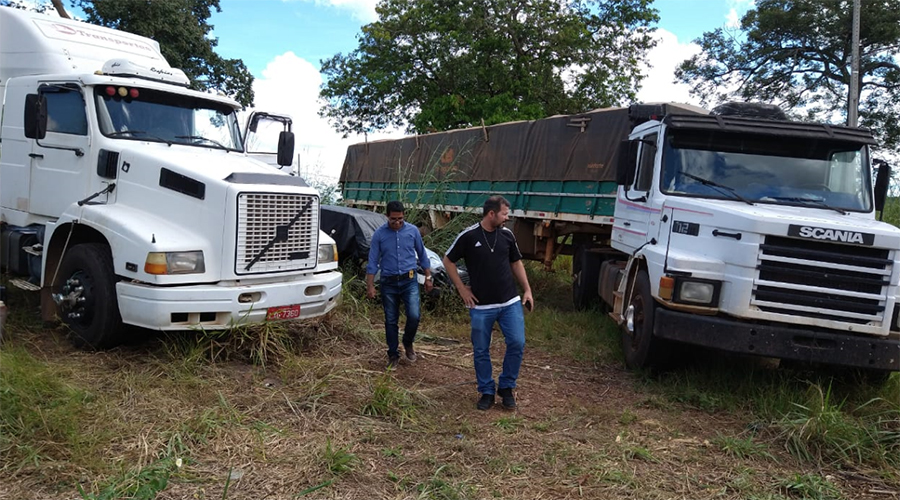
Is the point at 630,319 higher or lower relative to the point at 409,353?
higher

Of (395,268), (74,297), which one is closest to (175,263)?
(74,297)

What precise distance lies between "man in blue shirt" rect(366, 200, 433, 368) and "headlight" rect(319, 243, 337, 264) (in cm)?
54

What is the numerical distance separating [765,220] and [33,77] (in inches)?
274

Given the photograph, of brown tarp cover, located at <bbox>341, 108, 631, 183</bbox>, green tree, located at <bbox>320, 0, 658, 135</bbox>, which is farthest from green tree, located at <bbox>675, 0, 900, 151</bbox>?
brown tarp cover, located at <bbox>341, 108, 631, 183</bbox>

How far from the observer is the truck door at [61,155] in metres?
6.40

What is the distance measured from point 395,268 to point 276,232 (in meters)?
1.11

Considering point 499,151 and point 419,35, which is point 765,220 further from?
point 419,35

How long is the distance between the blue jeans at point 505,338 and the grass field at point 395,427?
0.82 feet

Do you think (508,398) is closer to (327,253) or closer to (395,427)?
(395,427)

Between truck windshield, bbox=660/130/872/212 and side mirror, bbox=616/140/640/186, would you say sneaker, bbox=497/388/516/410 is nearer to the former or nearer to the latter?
truck windshield, bbox=660/130/872/212

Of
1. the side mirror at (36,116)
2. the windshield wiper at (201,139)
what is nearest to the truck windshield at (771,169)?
the windshield wiper at (201,139)

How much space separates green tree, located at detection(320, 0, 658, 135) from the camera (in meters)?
21.6

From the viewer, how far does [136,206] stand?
238 inches

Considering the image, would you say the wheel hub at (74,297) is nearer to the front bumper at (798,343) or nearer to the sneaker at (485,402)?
the sneaker at (485,402)
